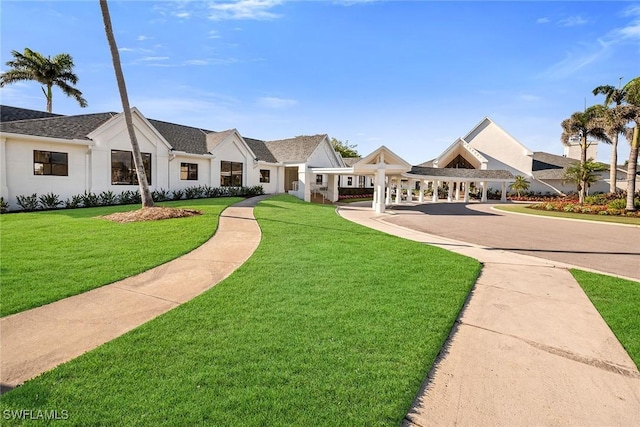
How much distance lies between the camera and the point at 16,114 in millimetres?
Answer: 19391

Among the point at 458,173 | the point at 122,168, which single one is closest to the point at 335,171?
the point at 122,168

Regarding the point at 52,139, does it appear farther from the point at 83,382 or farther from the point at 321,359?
the point at 321,359

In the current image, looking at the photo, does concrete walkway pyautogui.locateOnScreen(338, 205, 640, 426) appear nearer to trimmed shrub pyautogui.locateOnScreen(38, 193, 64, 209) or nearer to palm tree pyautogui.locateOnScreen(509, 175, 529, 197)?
trimmed shrub pyautogui.locateOnScreen(38, 193, 64, 209)

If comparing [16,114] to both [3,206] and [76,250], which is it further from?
[76,250]

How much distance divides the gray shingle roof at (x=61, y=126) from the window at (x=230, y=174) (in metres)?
8.09

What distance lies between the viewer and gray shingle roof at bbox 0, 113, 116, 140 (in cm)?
1620

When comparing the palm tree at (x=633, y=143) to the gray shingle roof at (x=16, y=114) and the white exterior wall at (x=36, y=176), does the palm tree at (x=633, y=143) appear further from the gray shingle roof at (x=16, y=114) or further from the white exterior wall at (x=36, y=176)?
the gray shingle roof at (x=16, y=114)

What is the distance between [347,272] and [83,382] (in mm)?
4749

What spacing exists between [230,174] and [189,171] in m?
3.52

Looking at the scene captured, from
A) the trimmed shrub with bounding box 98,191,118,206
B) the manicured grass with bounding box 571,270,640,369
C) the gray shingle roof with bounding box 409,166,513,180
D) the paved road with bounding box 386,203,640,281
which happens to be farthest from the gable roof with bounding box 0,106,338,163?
the manicured grass with bounding box 571,270,640,369

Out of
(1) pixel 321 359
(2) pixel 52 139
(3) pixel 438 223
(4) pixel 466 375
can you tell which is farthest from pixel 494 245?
(2) pixel 52 139

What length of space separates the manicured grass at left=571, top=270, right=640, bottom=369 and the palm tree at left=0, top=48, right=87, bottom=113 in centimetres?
4229

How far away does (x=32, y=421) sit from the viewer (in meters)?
2.72

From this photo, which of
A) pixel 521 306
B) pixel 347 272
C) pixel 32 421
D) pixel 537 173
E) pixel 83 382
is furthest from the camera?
pixel 537 173
